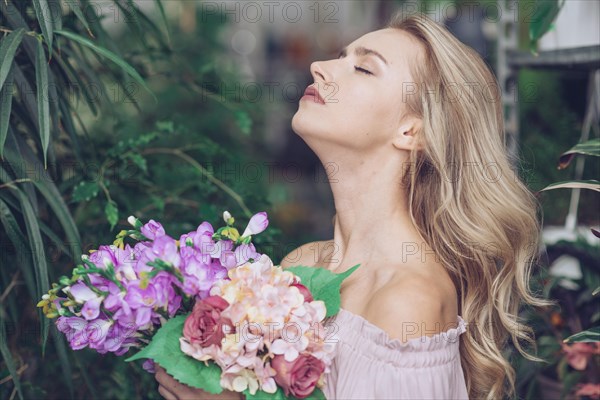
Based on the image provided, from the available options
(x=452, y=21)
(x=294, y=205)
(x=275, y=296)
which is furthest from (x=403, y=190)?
(x=294, y=205)

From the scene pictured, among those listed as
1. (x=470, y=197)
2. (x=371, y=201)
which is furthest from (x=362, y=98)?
(x=470, y=197)

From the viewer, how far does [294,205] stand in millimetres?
5953

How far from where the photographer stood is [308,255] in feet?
6.54

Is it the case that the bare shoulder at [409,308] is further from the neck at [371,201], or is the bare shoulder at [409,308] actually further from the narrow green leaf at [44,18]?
→ the narrow green leaf at [44,18]

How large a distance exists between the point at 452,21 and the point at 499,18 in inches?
12.4

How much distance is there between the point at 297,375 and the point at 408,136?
2.17ft

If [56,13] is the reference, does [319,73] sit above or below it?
below

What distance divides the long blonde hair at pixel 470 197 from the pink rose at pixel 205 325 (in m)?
0.59

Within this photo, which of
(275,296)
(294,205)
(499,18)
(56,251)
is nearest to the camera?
(275,296)

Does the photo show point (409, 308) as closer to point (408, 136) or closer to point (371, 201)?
point (371, 201)

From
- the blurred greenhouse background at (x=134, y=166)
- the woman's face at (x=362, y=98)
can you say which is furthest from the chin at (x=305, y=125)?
the blurred greenhouse background at (x=134, y=166)

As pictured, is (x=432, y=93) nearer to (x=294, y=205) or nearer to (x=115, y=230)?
(x=115, y=230)

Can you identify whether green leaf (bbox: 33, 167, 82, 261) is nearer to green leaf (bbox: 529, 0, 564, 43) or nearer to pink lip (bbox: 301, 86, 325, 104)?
pink lip (bbox: 301, 86, 325, 104)

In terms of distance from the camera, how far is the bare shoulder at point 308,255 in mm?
1977
